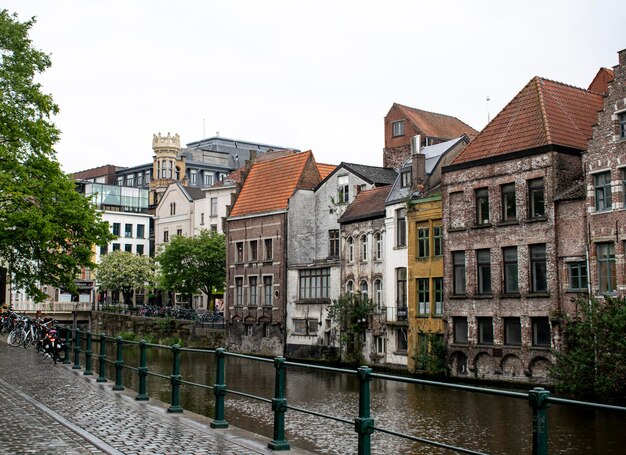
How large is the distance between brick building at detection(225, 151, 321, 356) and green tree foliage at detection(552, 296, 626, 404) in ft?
81.4

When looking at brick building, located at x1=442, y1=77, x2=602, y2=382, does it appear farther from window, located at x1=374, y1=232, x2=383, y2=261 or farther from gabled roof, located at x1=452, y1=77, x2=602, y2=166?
window, located at x1=374, y1=232, x2=383, y2=261

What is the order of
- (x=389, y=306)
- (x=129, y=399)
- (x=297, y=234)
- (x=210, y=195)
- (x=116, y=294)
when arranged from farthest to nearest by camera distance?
1. (x=116, y=294)
2. (x=210, y=195)
3. (x=297, y=234)
4. (x=389, y=306)
5. (x=129, y=399)

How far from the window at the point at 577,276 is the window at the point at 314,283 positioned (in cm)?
1927

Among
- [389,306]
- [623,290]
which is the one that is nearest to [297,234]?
[389,306]

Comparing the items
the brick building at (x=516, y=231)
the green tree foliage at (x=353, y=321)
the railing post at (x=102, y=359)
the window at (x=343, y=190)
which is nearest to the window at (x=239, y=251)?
the window at (x=343, y=190)

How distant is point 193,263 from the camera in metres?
65.9

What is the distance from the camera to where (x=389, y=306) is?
44438 mm

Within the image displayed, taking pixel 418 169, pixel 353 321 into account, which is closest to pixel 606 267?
pixel 418 169

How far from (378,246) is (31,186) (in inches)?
900

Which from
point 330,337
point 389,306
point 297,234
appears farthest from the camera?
point 297,234

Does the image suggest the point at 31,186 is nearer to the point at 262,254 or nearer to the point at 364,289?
the point at 364,289

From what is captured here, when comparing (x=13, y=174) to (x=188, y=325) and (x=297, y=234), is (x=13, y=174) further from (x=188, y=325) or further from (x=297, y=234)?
(x=188, y=325)

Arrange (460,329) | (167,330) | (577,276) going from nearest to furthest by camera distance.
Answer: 1. (577,276)
2. (460,329)
3. (167,330)

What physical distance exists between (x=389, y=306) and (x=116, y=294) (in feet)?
157
